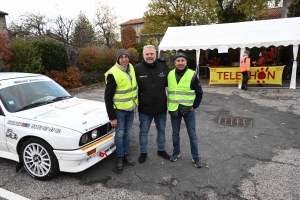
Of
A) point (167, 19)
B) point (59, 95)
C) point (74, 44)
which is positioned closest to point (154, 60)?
point (59, 95)

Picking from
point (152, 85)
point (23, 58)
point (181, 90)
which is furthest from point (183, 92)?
point (23, 58)

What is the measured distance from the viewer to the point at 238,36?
11.8 meters

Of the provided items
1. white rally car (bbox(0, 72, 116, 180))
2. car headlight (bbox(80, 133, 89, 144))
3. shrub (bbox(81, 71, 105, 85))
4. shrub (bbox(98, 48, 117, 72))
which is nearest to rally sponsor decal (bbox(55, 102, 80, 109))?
white rally car (bbox(0, 72, 116, 180))

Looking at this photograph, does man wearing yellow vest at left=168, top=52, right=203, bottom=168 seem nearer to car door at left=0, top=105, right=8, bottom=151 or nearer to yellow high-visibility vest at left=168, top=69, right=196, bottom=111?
yellow high-visibility vest at left=168, top=69, right=196, bottom=111

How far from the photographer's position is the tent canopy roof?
1075cm

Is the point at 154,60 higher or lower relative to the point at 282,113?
higher

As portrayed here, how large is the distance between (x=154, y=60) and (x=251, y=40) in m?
9.18

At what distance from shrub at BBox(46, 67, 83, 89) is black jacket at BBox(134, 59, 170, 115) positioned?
27.2 ft

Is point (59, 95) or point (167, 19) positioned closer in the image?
point (59, 95)

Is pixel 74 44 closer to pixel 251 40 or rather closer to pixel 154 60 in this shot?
pixel 251 40

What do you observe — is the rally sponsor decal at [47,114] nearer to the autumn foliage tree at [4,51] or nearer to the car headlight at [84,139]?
the car headlight at [84,139]

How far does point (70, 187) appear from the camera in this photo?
10.8 feet

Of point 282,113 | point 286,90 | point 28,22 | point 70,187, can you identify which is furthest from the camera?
point 28,22

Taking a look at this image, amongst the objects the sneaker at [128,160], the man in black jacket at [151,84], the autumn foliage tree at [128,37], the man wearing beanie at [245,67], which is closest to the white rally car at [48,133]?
the sneaker at [128,160]
